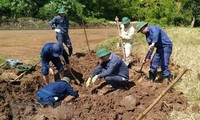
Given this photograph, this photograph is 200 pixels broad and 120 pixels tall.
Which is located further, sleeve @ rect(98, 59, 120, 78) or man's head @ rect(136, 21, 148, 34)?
man's head @ rect(136, 21, 148, 34)

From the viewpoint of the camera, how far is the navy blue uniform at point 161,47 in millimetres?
9328

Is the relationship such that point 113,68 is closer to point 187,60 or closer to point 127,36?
point 127,36

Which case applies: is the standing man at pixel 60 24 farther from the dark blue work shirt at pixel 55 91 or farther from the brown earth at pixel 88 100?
the dark blue work shirt at pixel 55 91

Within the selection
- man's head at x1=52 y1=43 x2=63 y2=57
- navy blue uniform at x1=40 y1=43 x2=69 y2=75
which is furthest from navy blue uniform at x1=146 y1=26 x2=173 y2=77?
navy blue uniform at x1=40 y1=43 x2=69 y2=75

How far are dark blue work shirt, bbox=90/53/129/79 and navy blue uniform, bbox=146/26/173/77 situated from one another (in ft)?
3.06

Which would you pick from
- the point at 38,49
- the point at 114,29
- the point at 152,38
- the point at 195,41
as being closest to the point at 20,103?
the point at 152,38

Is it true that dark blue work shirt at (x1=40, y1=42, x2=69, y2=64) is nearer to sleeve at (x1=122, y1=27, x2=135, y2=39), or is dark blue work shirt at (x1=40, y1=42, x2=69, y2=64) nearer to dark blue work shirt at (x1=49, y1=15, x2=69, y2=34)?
dark blue work shirt at (x1=49, y1=15, x2=69, y2=34)

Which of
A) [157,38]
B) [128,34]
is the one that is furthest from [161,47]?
[128,34]

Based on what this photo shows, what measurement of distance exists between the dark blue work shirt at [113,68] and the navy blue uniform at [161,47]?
931 mm

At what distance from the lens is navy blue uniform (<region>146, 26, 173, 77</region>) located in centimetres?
933

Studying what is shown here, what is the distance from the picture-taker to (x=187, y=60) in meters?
12.3

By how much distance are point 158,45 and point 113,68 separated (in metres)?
1.41

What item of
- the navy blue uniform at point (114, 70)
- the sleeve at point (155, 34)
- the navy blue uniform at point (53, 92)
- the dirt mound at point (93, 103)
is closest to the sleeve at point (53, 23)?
the dirt mound at point (93, 103)

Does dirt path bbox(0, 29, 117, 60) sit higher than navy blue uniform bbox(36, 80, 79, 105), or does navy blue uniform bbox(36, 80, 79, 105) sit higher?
navy blue uniform bbox(36, 80, 79, 105)
